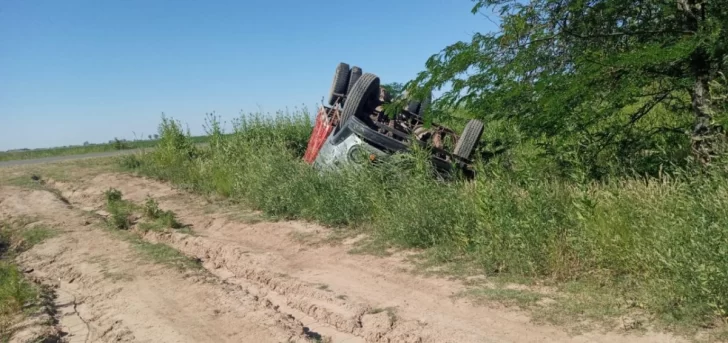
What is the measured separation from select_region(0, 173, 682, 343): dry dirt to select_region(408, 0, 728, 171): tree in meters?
2.25

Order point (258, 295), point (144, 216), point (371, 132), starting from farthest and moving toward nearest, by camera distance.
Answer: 1. point (144, 216)
2. point (371, 132)
3. point (258, 295)

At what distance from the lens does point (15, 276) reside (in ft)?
22.3

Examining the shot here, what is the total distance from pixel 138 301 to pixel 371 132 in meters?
4.04

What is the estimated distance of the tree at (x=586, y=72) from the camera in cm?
667

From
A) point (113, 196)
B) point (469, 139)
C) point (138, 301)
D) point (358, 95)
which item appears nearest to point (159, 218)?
point (113, 196)

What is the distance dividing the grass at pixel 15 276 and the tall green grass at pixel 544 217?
3381mm

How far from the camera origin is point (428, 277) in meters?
6.27

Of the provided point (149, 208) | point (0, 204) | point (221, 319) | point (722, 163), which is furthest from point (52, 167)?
point (722, 163)

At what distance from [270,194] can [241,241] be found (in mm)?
1540

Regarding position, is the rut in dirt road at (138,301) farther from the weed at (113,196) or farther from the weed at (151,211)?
the weed at (113,196)

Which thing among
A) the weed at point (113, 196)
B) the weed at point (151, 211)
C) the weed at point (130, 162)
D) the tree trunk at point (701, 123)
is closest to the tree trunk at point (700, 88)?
the tree trunk at point (701, 123)

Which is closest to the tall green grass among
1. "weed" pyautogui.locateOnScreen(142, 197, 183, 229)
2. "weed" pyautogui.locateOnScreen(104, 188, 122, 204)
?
"weed" pyautogui.locateOnScreen(142, 197, 183, 229)

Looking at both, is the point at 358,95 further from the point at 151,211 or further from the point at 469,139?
the point at 151,211

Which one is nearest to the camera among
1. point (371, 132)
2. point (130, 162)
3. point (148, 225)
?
point (371, 132)
